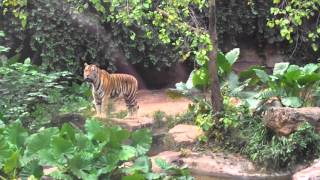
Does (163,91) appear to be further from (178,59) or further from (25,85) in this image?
(25,85)

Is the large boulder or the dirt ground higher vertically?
the large boulder

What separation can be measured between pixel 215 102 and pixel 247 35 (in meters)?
6.47

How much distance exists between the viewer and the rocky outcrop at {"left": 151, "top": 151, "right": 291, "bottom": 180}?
7.97 meters

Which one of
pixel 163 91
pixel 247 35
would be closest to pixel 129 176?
pixel 163 91

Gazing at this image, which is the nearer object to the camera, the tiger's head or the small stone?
the small stone

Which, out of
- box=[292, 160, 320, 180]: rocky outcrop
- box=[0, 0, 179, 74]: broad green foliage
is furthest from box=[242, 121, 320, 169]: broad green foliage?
box=[0, 0, 179, 74]: broad green foliage

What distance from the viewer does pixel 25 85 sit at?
30.7 feet

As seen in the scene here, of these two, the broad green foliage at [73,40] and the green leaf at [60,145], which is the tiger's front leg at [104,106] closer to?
the broad green foliage at [73,40]

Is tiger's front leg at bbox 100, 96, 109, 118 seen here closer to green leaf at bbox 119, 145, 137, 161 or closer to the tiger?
the tiger

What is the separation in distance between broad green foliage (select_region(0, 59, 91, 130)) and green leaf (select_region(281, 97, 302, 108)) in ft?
10.3

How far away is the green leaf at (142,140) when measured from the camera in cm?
682

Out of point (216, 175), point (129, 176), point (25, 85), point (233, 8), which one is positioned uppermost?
point (233, 8)

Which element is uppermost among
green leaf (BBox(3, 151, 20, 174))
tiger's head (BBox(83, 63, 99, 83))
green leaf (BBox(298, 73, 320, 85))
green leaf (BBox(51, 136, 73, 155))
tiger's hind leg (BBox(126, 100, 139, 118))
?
tiger's head (BBox(83, 63, 99, 83))

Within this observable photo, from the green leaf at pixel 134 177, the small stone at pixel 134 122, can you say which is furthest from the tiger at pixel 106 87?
the green leaf at pixel 134 177
